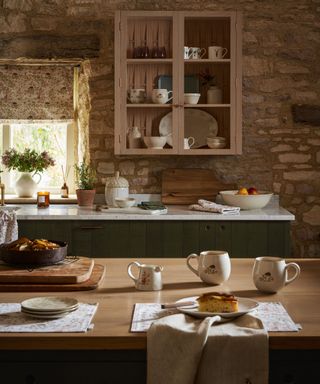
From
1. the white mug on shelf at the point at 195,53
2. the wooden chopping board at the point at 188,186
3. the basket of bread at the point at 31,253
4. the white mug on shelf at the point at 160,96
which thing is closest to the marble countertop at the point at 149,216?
the wooden chopping board at the point at 188,186

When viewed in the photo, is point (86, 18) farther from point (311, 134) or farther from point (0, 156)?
point (311, 134)

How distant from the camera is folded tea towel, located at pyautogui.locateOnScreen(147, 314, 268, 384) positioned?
6.01 feet

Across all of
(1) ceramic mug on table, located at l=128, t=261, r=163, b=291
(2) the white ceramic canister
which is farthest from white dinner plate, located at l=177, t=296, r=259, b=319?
(2) the white ceramic canister

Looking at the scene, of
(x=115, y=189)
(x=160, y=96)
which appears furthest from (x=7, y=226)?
(x=160, y=96)

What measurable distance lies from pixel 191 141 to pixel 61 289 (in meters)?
3.06

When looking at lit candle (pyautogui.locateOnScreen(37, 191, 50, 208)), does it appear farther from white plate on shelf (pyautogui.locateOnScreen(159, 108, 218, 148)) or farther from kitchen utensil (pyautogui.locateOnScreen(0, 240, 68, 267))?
kitchen utensil (pyautogui.locateOnScreen(0, 240, 68, 267))

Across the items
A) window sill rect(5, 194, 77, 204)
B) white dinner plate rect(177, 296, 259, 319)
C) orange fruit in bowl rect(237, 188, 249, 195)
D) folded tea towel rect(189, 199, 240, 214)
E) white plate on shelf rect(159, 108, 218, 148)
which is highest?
white plate on shelf rect(159, 108, 218, 148)

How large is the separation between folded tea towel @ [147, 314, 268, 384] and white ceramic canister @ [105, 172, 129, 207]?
3.33 metres

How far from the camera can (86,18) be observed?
18.0 ft

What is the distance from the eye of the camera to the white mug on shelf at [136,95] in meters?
5.31

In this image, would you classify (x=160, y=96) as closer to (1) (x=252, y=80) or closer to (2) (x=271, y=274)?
(1) (x=252, y=80)

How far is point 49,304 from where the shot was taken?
2123 millimetres

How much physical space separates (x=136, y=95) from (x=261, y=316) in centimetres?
346

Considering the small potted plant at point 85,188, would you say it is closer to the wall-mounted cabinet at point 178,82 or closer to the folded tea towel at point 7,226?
the wall-mounted cabinet at point 178,82
